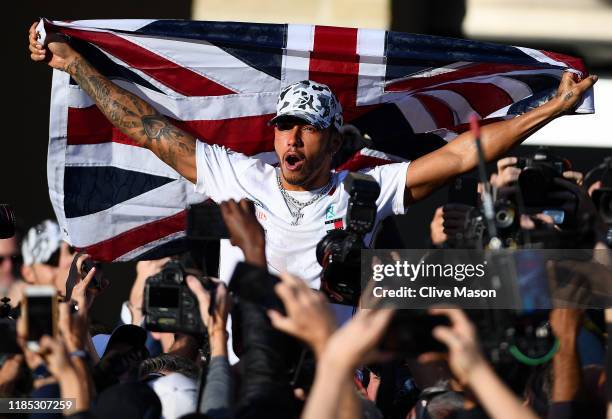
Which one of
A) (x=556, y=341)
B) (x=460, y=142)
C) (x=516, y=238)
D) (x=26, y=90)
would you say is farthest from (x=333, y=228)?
(x=26, y=90)

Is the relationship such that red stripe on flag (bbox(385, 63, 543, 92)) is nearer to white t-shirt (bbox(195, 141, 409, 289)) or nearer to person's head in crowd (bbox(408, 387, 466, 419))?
white t-shirt (bbox(195, 141, 409, 289))

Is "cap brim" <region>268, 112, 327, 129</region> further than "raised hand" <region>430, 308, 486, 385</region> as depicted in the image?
Yes

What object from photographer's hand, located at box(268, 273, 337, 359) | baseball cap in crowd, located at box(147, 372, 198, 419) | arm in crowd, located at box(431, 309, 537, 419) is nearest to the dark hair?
baseball cap in crowd, located at box(147, 372, 198, 419)

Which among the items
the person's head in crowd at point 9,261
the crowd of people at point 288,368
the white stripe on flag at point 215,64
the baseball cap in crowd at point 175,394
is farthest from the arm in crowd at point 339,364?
the white stripe on flag at point 215,64

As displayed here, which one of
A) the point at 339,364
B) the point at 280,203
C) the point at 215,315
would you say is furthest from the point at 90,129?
the point at 339,364

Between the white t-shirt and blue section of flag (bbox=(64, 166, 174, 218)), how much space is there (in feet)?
1.85

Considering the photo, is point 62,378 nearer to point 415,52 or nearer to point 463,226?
point 463,226

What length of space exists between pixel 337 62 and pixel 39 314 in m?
2.31

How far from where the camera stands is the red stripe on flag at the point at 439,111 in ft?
16.8

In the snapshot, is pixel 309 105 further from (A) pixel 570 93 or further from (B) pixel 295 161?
(A) pixel 570 93

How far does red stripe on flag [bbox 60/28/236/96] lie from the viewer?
488cm

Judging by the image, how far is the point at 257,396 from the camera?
9.93 ft

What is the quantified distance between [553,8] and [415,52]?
285 centimetres

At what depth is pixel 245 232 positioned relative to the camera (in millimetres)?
3234
